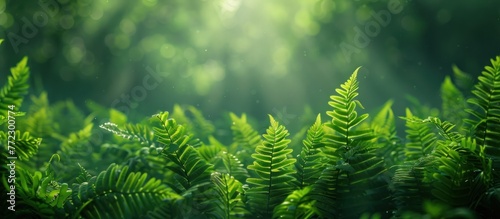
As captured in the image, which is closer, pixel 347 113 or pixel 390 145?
pixel 347 113

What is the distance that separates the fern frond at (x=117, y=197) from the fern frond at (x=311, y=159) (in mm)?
380

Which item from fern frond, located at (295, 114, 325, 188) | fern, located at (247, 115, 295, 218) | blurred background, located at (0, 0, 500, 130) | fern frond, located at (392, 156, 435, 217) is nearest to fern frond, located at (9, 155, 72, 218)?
fern, located at (247, 115, 295, 218)

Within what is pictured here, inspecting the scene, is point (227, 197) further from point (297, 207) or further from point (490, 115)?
point (490, 115)

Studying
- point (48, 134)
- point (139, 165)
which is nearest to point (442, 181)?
point (139, 165)

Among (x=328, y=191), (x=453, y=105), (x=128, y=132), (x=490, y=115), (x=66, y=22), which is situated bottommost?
(x=328, y=191)

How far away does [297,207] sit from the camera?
1095 millimetres

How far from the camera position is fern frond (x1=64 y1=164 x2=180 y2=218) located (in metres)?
1.18

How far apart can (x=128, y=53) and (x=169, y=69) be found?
1.23m

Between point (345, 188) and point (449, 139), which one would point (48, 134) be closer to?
point (345, 188)

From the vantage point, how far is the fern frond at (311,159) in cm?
131

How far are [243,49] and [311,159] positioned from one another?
7.87 m

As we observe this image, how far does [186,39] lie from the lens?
9523 mm

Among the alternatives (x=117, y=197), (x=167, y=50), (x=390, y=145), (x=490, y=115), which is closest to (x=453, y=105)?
(x=390, y=145)

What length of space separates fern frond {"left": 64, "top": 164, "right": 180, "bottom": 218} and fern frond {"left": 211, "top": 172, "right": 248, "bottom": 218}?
14 centimetres
